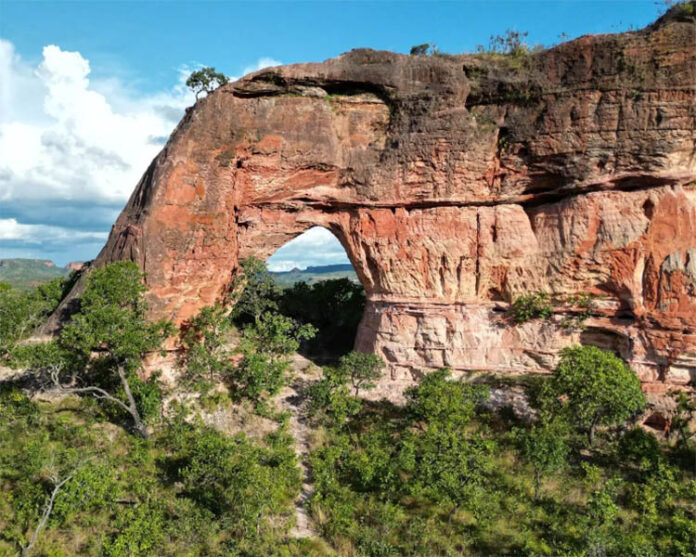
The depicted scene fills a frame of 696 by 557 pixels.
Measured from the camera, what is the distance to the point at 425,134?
20000 millimetres

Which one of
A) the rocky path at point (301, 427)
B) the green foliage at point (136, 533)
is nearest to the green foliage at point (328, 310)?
the rocky path at point (301, 427)

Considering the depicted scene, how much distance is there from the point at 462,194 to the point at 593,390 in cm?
962

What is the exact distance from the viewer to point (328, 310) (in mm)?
29062

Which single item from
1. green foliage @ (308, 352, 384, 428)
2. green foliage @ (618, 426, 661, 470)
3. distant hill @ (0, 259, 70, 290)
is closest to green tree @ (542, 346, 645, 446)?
green foliage @ (618, 426, 661, 470)

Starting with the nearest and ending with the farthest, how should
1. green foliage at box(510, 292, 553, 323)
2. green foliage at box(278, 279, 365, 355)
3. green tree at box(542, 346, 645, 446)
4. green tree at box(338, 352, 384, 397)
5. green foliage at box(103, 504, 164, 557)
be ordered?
green foliage at box(103, 504, 164, 557) < green tree at box(542, 346, 645, 446) < green tree at box(338, 352, 384, 397) < green foliage at box(510, 292, 553, 323) < green foliage at box(278, 279, 365, 355)

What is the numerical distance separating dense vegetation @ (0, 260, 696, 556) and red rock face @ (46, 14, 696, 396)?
206 cm

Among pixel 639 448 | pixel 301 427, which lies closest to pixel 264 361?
pixel 301 427

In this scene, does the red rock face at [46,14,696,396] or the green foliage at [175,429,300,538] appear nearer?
the green foliage at [175,429,300,538]

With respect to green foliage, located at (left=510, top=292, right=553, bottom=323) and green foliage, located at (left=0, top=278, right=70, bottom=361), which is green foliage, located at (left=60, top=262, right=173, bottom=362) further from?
green foliage, located at (left=510, top=292, right=553, bottom=323)

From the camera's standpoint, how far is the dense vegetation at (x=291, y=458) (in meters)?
12.3

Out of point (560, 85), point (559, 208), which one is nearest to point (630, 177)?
point (559, 208)

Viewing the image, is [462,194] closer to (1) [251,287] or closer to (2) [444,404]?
(2) [444,404]

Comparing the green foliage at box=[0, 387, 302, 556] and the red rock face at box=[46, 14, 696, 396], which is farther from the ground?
the red rock face at box=[46, 14, 696, 396]

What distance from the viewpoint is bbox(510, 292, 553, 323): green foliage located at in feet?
64.8
